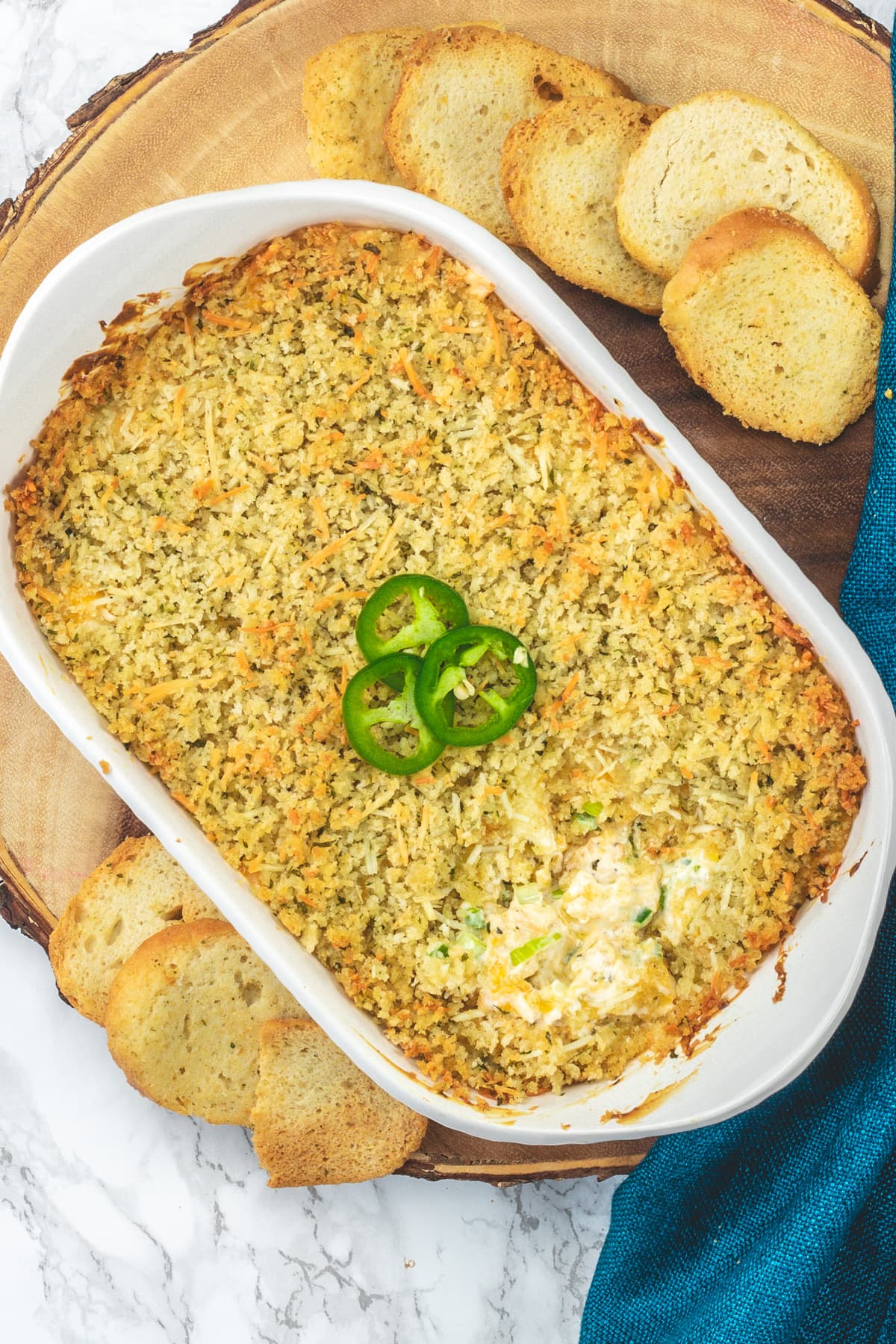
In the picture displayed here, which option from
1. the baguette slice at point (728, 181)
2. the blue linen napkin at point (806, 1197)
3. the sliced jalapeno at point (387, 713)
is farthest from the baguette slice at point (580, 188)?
the sliced jalapeno at point (387, 713)

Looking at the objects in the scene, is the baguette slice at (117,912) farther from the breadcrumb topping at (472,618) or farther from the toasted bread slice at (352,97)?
the toasted bread slice at (352,97)

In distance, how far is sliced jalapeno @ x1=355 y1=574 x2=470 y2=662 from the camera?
2016 mm

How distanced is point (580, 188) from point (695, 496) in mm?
690

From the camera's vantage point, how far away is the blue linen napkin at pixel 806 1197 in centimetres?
209

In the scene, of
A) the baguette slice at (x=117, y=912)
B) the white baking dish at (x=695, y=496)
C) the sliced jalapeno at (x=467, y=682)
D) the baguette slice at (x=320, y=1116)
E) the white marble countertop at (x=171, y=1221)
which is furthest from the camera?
the white marble countertop at (x=171, y=1221)

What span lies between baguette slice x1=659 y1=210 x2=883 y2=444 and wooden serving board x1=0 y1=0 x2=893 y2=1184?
63 mm

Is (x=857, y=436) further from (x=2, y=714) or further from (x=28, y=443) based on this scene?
(x=2, y=714)

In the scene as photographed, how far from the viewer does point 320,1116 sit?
225cm

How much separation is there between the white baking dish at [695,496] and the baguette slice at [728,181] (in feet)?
1.15

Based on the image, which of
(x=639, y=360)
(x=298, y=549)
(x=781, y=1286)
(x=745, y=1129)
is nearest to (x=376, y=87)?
(x=639, y=360)

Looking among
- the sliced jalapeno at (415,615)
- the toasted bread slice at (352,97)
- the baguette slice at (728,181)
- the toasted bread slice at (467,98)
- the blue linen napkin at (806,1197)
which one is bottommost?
the blue linen napkin at (806,1197)

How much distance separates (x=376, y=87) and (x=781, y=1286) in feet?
8.14

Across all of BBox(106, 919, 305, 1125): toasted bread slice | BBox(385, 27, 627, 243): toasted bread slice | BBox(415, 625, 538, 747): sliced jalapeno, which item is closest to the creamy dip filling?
BBox(415, 625, 538, 747): sliced jalapeno

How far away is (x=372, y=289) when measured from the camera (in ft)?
6.75
